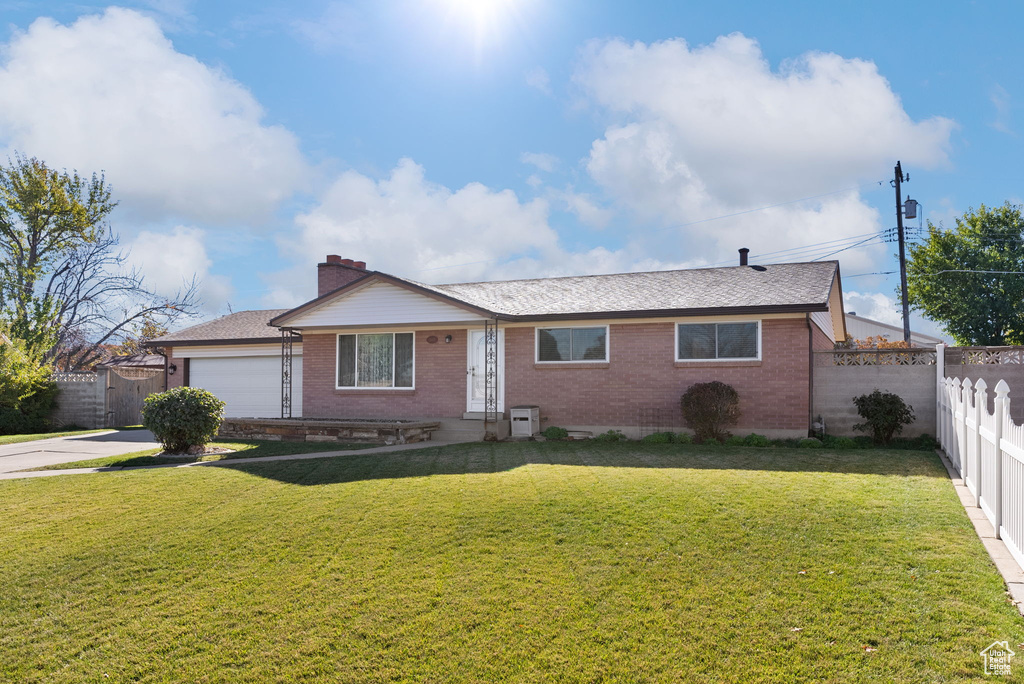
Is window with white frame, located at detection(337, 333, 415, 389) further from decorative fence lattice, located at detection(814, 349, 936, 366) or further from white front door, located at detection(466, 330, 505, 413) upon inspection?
decorative fence lattice, located at detection(814, 349, 936, 366)

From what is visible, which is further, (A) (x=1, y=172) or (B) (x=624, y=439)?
(A) (x=1, y=172)

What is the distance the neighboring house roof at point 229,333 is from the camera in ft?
67.5

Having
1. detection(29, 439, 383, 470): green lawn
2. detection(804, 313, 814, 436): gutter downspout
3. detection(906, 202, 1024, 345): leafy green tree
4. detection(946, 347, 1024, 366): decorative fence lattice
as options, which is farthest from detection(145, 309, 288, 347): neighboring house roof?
detection(906, 202, 1024, 345): leafy green tree

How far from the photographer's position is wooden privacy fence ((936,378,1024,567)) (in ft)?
18.2

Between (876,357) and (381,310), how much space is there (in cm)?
1158

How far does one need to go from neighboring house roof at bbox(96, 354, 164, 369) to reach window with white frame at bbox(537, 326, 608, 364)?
70.2 feet

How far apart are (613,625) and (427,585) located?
165 centimetres

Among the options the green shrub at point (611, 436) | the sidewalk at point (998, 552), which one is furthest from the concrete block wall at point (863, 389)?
the sidewalk at point (998, 552)

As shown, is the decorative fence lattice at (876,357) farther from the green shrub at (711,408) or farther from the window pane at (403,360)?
the window pane at (403,360)

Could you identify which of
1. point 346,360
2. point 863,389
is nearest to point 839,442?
point 863,389

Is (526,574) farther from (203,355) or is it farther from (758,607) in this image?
(203,355)

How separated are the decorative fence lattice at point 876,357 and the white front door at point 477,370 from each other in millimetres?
7274

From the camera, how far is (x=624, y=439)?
15273 millimetres

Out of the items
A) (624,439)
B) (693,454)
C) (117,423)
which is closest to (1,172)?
(117,423)
